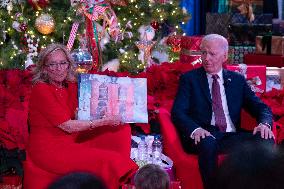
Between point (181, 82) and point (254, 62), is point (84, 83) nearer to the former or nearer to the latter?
point (181, 82)

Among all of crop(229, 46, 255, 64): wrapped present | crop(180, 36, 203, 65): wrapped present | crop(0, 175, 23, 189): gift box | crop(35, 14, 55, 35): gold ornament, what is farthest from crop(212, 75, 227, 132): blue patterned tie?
crop(229, 46, 255, 64): wrapped present

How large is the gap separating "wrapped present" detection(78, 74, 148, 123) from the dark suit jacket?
11.9 inches

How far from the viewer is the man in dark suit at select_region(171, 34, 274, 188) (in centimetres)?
384

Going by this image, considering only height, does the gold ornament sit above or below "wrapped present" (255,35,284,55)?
above

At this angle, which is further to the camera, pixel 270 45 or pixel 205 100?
pixel 270 45

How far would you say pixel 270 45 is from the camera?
8750mm

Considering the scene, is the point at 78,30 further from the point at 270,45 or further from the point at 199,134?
the point at 199,134

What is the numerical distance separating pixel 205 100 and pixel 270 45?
5.07 metres

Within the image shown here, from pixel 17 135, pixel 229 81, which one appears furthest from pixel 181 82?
pixel 17 135

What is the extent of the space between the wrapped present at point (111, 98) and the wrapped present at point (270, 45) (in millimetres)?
5234

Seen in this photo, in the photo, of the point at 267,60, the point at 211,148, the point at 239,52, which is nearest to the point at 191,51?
the point at 211,148

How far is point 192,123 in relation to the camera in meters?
3.76

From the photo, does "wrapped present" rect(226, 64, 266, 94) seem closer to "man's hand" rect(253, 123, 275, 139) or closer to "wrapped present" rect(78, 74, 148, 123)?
"man's hand" rect(253, 123, 275, 139)

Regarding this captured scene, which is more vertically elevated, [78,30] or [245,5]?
[245,5]
